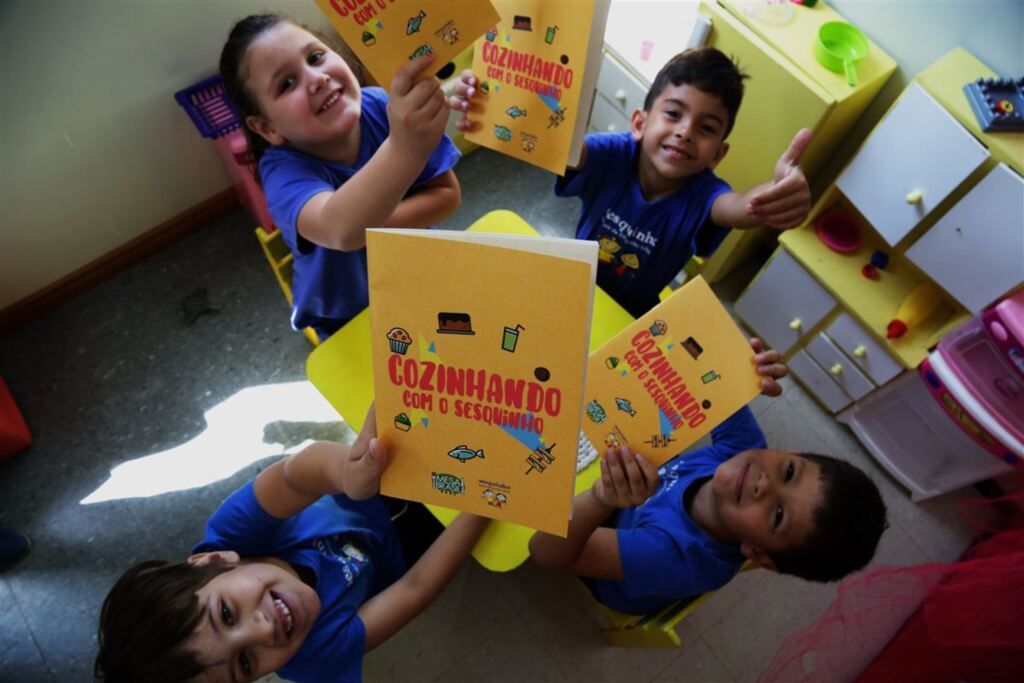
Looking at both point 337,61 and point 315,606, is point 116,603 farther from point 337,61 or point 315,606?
point 337,61

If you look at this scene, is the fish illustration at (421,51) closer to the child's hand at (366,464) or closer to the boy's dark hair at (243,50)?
the boy's dark hair at (243,50)

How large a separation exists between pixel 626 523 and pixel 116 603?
Result: 3.10 ft

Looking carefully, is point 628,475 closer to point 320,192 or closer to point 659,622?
point 659,622

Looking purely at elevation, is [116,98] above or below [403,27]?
below

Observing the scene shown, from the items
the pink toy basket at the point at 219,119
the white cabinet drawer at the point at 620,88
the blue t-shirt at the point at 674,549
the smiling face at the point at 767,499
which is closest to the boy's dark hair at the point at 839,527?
the smiling face at the point at 767,499

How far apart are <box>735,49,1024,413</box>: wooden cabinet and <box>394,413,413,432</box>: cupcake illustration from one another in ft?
4.41

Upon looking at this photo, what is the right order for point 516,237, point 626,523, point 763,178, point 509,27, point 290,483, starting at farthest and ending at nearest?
1. point 763,178
2. point 626,523
3. point 290,483
4. point 509,27
5. point 516,237

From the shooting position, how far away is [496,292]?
69 cm

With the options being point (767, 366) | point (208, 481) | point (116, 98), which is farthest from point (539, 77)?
point (208, 481)

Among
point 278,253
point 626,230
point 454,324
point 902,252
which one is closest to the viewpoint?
point 454,324

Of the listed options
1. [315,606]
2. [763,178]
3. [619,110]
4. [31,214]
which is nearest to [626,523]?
[315,606]

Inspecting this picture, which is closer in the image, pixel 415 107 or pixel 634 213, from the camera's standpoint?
pixel 415 107

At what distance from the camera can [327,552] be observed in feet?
3.94

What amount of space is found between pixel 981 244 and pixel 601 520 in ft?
3.59
